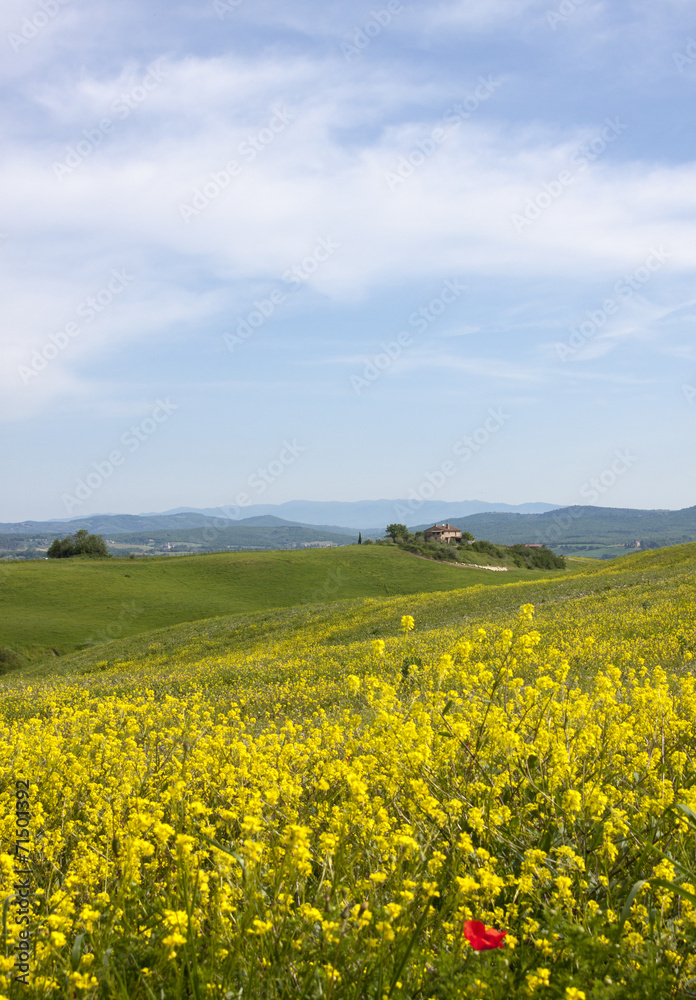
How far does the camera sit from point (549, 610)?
23.2 meters

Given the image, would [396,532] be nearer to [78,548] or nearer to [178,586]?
[178,586]

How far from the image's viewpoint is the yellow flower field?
288 centimetres

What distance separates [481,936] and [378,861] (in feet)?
3.97

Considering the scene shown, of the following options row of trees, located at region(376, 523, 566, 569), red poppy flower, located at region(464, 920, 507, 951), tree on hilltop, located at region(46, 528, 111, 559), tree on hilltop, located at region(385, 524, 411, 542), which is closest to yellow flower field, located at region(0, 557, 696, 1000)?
red poppy flower, located at region(464, 920, 507, 951)

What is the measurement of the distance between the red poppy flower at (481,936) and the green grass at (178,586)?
61.8m

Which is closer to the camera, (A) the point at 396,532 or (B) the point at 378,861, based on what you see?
(B) the point at 378,861

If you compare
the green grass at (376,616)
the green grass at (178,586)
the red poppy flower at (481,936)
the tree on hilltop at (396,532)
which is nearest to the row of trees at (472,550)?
the tree on hilltop at (396,532)

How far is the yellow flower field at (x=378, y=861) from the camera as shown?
2.88 meters

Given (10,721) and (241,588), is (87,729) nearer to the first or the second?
(10,721)

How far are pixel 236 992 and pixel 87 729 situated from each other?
668 cm

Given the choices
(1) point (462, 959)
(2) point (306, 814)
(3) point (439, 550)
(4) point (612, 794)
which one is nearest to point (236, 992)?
(1) point (462, 959)

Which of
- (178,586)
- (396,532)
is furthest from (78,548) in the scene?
(396,532)

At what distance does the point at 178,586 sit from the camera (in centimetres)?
8162

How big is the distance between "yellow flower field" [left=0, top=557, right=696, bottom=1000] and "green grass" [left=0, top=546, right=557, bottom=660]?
2316 inches
